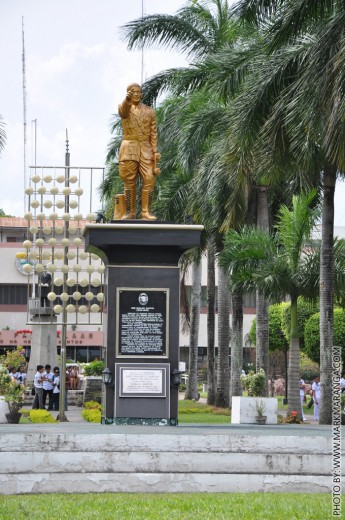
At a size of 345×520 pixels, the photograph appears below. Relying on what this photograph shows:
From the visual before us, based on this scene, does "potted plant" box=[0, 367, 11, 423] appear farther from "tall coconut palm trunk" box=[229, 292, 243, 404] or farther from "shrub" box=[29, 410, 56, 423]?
"tall coconut palm trunk" box=[229, 292, 243, 404]

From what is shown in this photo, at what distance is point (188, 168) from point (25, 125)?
103 ft

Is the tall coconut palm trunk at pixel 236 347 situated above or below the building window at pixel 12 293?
below

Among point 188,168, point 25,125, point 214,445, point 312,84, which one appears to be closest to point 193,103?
point 188,168

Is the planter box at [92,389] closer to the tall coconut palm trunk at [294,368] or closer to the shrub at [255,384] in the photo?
the tall coconut palm trunk at [294,368]

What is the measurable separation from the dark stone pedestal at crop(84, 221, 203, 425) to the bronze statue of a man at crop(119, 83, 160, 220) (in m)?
0.77

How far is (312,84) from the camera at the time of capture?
22.1 m

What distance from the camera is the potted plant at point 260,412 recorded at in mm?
23427

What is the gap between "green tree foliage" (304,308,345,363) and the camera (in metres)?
48.5

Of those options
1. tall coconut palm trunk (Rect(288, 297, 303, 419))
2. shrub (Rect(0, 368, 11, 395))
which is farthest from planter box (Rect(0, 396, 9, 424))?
tall coconut palm trunk (Rect(288, 297, 303, 419))

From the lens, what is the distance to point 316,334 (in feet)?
159

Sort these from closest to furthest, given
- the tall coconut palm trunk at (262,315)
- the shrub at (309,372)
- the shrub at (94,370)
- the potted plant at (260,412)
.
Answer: the potted plant at (260,412) → the tall coconut palm trunk at (262,315) → the shrub at (94,370) → the shrub at (309,372)

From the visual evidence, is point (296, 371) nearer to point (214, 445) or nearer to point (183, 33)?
point (183, 33)

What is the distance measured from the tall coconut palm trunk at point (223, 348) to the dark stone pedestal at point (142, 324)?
58.4ft

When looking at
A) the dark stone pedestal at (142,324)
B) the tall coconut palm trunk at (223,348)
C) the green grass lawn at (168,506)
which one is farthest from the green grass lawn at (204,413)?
the green grass lawn at (168,506)
